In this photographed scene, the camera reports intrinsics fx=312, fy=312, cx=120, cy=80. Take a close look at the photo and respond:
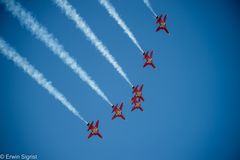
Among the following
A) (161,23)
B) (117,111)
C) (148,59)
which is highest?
(161,23)

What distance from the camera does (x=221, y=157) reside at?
42969mm

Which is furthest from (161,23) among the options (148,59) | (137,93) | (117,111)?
(117,111)

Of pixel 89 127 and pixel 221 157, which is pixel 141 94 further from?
pixel 221 157

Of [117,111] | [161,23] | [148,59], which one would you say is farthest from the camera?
[148,59]

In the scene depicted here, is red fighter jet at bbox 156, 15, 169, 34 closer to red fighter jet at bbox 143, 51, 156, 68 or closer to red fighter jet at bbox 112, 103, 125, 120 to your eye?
red fighter jet at bbox 143, 51, 156, 68

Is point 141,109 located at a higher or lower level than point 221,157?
higher

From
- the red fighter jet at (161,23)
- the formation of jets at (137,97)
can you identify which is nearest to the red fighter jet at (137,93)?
the formation of jets at (137,97)

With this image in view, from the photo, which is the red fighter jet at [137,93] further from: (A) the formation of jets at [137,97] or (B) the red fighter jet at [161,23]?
(B) the red fighter jet at [161,23]

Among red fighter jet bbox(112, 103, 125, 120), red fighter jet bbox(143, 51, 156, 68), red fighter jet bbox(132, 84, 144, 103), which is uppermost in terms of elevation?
red fighter jet bbox(143, 51, 156, 68)

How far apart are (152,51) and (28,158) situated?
731 inches

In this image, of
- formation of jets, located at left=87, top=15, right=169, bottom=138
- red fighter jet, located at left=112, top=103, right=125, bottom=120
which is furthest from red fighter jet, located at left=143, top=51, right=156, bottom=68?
red fighter jet, located at left=112, top=103, right=125, bottom=120

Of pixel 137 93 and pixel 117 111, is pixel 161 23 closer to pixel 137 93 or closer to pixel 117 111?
pixel 137 93

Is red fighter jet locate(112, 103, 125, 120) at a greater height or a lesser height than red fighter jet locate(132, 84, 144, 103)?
lesser

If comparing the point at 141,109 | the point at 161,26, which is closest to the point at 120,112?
the point at 141,109
